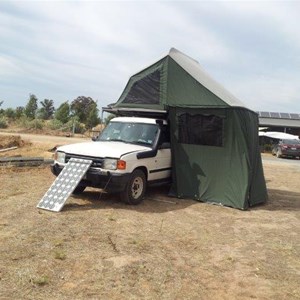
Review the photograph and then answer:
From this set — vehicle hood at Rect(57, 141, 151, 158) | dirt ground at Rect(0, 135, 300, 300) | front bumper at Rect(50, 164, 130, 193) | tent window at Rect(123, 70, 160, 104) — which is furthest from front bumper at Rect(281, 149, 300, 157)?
front bumper at Rect(50, 164, 130, 193)

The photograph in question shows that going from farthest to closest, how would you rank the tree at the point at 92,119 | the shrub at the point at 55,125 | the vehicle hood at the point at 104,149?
the tree at the point at 92,119, the shrub at the point at 55,125, the vehicle hood at the point at 104,149

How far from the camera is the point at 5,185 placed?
9219mm

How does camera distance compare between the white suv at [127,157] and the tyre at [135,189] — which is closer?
the white suv at [127,157]

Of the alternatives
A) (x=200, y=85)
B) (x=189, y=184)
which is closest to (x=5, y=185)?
(x=189, y=184)

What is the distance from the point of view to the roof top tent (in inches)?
356

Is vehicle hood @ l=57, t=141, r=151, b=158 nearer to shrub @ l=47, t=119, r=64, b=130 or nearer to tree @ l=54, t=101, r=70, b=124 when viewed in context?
shrub @ l=47, t=119, r=64, b=130

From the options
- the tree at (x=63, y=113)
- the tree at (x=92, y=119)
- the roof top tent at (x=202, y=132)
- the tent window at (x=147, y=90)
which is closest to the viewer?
the roof top tent at (x=202, y=132)

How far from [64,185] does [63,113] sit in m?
45.0

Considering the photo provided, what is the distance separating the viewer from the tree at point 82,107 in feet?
174

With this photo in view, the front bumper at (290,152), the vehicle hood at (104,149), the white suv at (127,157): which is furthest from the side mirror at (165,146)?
the front bumper at (290,152)

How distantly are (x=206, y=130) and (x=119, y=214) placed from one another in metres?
3.14

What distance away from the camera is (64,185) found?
25.5 ft

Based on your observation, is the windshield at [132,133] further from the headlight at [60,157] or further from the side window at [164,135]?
the headlight at [60,157]

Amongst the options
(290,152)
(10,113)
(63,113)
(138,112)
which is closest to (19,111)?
(10,113)
